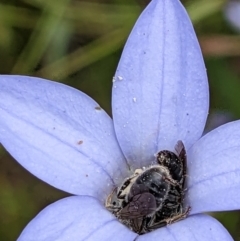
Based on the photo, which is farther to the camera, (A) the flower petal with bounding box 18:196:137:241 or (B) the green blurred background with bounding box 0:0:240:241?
(B) the green blurred background with bounding box 0:0:240:241

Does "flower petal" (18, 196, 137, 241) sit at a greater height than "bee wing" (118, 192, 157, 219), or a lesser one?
lesser

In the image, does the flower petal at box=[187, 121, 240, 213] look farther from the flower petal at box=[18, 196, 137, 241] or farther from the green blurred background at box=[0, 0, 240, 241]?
the green blurred background at box=[0, 0, 240, 241]

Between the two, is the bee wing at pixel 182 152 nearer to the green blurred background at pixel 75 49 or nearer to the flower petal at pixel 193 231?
the flower petal at pixel 193 231

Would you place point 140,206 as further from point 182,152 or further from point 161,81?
point 161,81

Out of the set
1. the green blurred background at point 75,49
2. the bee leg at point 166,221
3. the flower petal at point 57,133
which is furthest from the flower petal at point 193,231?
the green blurred background at point 75,49

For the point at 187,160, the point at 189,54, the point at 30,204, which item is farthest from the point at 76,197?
the point at 30,204

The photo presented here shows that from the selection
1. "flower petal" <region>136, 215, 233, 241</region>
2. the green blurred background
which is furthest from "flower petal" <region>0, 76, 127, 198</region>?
the green blurred background

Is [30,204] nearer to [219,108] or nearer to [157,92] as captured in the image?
[219,108]
